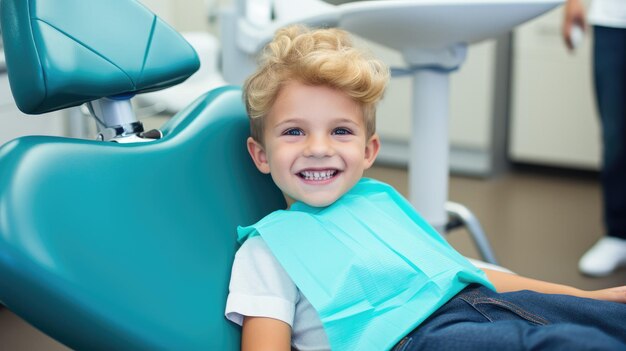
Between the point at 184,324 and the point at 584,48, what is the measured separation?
233 cm

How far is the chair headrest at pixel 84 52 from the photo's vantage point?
97 centimetres

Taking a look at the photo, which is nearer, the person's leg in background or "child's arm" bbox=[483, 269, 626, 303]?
"child's arm" bbox=[483, 269, 626, 303]

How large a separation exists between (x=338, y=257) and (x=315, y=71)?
241 millimetres

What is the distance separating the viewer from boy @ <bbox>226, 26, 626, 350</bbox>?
1.05m

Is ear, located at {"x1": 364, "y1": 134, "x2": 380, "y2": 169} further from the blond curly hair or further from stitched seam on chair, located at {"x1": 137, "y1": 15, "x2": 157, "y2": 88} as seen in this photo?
stitched seam on chair, located at {"x1": 137, "y1": 15, "x2": 157, "y2": 88}

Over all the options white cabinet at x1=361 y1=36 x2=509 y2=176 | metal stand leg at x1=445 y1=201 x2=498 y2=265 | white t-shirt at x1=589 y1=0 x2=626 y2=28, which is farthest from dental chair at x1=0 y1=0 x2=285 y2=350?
white cabinet at x1=361 y1=36 x2=509 y2=176

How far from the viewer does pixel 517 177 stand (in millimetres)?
3213

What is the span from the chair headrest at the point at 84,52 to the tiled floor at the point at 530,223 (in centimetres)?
97

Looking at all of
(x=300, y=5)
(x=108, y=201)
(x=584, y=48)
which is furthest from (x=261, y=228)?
(x=584, y=48)

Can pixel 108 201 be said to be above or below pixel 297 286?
above

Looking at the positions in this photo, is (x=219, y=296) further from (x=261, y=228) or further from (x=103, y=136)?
(x=103, y=136)

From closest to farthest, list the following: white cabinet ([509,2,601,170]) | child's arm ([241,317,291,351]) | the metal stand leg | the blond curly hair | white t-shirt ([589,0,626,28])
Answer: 1. child's arm ([241,317,291,351])
2. the blond curly hair
3. the metal stand leg
4. white t-shirt ([589,0,626,28])
5. white cabinet ([509,2,601,170])

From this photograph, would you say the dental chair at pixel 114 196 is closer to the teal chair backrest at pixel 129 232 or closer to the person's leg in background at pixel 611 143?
the teal chair backrest at pixel 129 232

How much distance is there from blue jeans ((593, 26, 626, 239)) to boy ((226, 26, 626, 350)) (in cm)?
117
